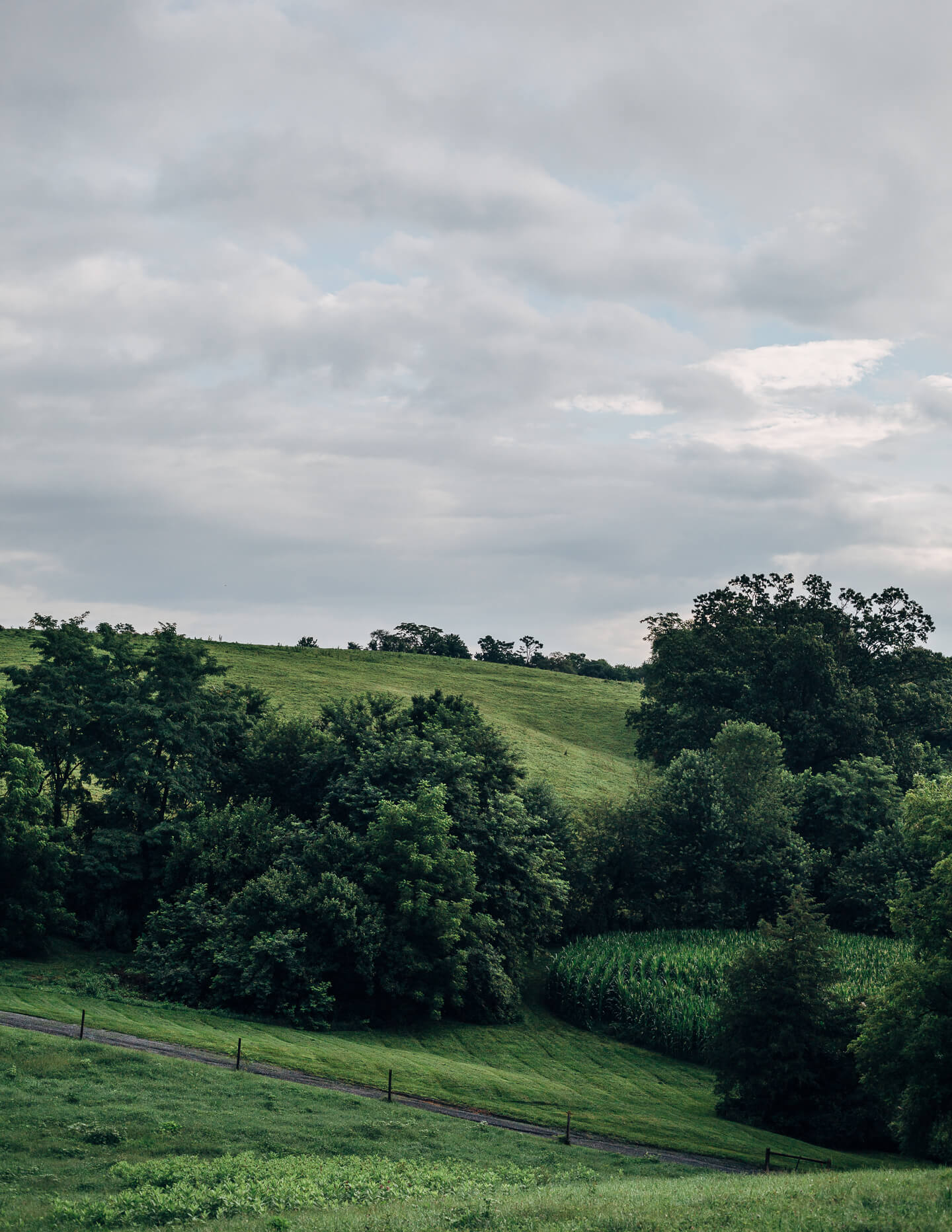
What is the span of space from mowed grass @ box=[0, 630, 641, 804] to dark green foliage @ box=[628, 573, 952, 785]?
9.53m

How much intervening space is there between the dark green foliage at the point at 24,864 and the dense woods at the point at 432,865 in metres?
0.13

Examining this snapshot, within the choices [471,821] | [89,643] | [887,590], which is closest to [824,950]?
[471,821]

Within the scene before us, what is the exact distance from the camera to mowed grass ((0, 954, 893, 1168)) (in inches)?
1346

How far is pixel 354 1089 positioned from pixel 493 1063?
11346mm

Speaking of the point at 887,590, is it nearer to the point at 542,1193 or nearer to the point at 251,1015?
the point at 251,1015

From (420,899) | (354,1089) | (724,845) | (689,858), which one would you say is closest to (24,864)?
(420,899)

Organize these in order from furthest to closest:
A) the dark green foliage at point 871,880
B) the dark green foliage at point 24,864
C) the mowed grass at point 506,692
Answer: the mowed grass at point 506,692, the dark green foliage at point 871,880, the dark green foliage at point 24,864

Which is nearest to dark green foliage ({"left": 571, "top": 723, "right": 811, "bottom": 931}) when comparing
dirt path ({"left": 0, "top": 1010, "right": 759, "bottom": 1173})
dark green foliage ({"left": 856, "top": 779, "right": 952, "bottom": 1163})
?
dark green foliage ({"left": 856, "top": 779, "right": 952, "bottom": 1163})

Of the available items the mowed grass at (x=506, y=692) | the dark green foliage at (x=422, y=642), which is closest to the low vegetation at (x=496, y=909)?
the mowed grass at (x=506, y=692)

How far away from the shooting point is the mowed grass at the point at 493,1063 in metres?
34.2

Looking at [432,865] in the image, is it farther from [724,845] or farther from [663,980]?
[724,845]

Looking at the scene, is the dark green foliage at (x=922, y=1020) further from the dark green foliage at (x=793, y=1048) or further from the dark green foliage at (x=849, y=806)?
the dark green foliage at (x=849, y=806)

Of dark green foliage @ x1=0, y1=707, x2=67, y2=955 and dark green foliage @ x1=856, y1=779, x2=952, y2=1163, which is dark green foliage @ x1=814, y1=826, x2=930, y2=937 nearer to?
dark green foliage @ x1=856, y1=779, x2=952, y2=1163

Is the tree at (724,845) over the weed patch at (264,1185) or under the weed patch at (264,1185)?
over
